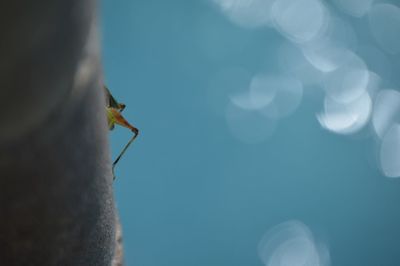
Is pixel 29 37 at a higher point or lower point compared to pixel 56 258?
higher

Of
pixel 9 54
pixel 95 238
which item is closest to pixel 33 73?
pixel 9 54

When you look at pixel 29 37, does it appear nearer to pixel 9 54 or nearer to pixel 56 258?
pixel 9 54

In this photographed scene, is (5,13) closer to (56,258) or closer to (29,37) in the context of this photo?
(29,37)

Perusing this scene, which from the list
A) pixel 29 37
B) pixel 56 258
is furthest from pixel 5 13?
pixel 56 258

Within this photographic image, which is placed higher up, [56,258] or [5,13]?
[5,13]

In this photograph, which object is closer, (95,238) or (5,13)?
(5,13)

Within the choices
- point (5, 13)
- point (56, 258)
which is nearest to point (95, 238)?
point (56, 258)
